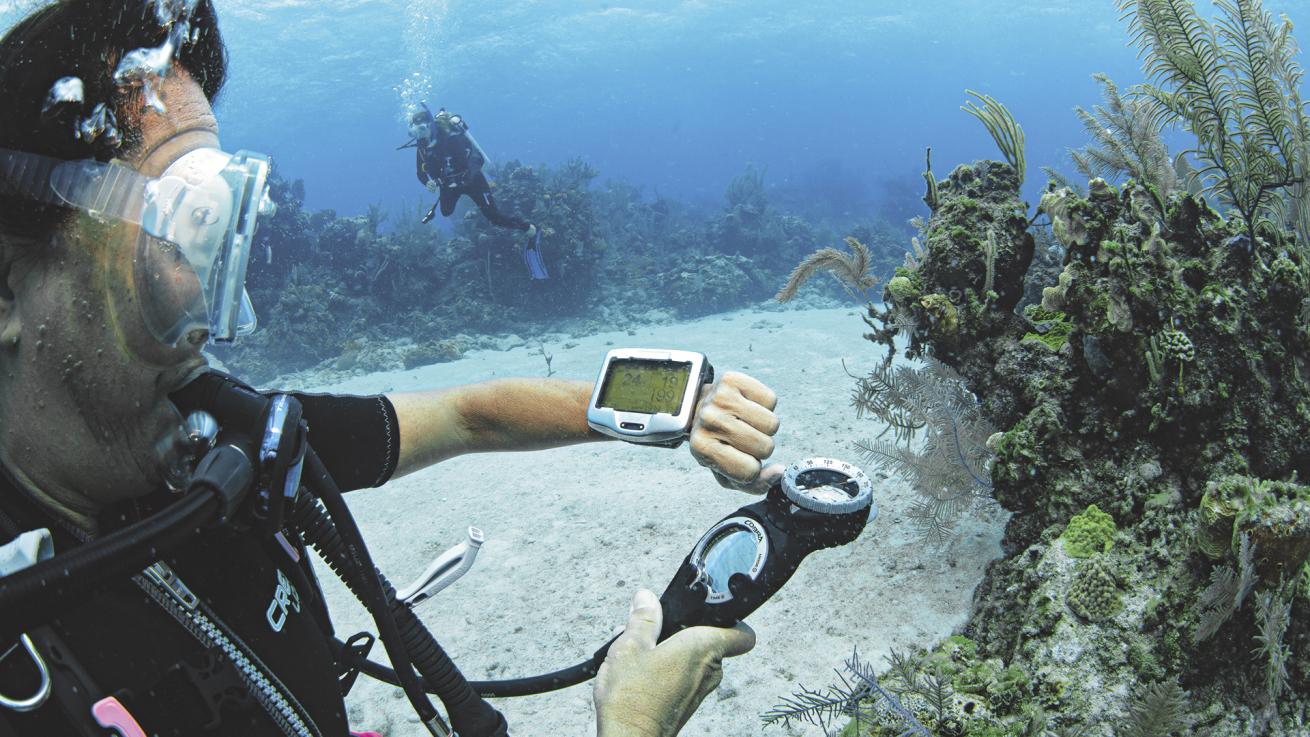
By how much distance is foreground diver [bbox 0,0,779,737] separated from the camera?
1.20m

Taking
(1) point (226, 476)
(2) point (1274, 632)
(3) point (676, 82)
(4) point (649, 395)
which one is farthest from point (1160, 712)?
(3) point (676, 82)

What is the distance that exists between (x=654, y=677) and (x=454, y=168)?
577 inches

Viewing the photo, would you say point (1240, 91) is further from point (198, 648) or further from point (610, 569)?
point (198, 648)

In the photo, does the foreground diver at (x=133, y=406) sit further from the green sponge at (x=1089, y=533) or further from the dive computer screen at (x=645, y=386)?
the green sponge at (x=1089, y=533)

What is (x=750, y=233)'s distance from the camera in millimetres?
22156

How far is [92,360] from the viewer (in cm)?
128

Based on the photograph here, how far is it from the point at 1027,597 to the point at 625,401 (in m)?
2.01

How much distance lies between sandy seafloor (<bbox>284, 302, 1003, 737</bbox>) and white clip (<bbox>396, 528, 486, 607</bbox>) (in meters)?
1.83

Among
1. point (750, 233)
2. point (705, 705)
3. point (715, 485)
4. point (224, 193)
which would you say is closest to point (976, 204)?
point (715, 485)

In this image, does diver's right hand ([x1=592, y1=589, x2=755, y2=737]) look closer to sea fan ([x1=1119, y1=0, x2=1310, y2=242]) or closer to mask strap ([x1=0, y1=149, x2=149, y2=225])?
mask strap ([x1=0, y1=149, x2=149, y2=225])

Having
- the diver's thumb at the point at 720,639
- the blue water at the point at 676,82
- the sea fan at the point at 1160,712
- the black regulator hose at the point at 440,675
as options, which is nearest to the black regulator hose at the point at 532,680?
the black regulator hose at the point at 440,675

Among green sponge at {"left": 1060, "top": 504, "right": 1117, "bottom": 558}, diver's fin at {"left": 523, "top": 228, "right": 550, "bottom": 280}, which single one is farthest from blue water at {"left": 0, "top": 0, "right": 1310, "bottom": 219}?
green sponge at {"left": 1060, "top": 504, "right": 1117, "bottom": 558}

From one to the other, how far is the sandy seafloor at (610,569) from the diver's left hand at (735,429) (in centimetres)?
190

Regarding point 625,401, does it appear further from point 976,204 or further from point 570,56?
point 570,56
